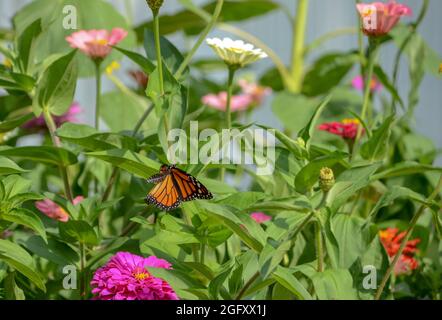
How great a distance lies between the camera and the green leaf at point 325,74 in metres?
1.89

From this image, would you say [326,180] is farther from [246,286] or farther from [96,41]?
[96,41]

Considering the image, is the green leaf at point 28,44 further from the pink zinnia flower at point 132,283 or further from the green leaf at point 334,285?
the green leaf at point 334,285

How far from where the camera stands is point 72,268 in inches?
39.6

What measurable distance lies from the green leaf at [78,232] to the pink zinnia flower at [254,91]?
0.94 m

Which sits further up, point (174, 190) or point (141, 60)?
point (141, 60)

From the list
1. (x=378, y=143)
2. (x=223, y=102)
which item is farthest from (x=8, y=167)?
(x=223, y=102)

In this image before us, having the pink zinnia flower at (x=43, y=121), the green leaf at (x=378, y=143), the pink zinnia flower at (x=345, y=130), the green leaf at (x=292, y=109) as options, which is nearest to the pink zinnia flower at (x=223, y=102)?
the green leaf at (x=292, y=109)

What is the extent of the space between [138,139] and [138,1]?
186 centimetres

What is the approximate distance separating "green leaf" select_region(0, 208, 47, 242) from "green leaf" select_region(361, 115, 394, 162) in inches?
14.6

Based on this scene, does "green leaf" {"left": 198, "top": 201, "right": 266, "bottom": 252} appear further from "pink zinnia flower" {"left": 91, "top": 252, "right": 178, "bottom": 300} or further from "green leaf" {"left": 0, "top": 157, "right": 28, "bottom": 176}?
"green leaf" {"left": 0, "top": 157, "right": 28, "bottom": 176}

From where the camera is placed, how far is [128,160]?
92 centimetres

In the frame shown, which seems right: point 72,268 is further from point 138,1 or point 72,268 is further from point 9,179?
point 138,1

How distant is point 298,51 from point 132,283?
115cm
